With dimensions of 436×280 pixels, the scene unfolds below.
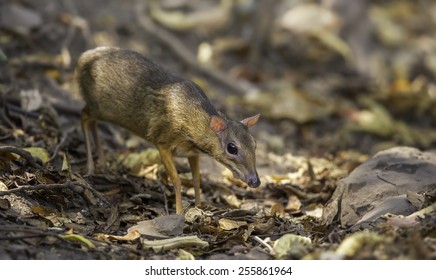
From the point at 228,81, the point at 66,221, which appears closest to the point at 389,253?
the point at 66,221

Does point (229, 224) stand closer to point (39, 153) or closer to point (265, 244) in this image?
point (265, 244)

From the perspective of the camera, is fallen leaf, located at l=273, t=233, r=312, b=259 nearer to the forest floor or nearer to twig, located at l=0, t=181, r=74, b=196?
the forest floor

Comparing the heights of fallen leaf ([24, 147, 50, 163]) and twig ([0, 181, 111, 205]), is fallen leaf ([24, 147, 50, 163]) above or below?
above

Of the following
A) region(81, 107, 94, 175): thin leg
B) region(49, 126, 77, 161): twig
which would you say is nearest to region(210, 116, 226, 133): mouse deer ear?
region(81, 107, 94, 175): thin leg

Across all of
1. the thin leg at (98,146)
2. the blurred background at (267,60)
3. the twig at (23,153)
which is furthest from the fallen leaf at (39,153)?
the blurred background at (267,60)

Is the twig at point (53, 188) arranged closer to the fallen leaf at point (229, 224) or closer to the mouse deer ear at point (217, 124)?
the fallen leaf at point (229, 224)
